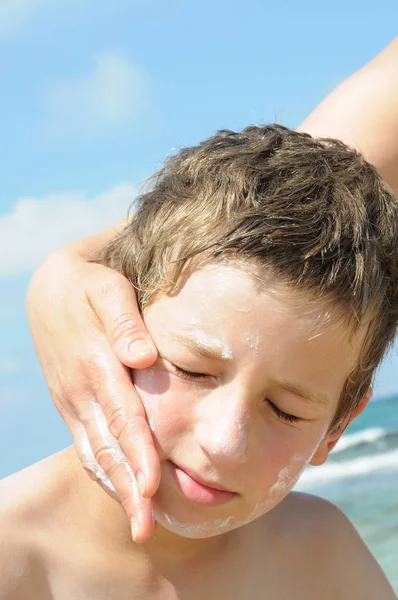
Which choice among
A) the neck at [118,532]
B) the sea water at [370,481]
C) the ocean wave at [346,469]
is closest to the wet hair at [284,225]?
the neck at [118,532]

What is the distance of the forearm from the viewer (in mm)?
3244

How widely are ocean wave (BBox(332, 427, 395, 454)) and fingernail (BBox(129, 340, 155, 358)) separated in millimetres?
14275

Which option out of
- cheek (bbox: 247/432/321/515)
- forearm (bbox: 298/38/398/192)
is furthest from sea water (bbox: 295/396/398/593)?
cheek (bbox: 247/432/321/515)

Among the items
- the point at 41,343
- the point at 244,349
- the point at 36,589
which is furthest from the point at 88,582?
the point at 244,349

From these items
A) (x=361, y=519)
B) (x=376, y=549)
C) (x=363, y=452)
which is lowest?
(x=363, y=452)

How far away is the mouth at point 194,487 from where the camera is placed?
2178 mm

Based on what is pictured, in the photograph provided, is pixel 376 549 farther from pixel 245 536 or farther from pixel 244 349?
pixel 244 349

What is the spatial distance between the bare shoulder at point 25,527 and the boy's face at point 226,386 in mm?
483

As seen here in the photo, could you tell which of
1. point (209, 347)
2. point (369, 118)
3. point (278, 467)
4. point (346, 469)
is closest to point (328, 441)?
point (278, 467)

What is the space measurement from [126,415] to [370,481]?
11.7 metres

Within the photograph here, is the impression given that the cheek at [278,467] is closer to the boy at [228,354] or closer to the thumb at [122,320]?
the boy at [228,354]

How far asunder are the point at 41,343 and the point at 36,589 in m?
0.75

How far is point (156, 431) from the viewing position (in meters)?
2.17

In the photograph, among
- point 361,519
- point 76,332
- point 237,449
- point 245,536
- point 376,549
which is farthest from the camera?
point 361,519
